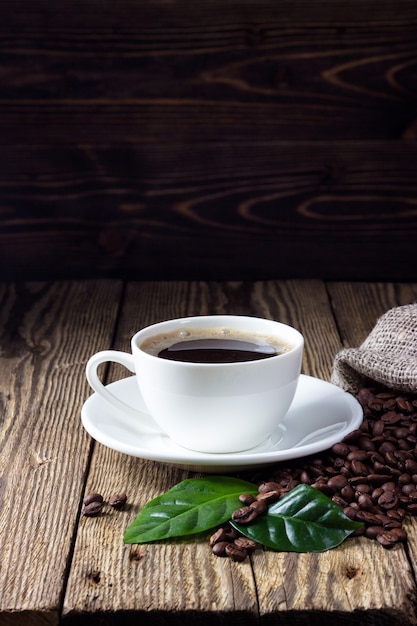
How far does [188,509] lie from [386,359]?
50 centimetres

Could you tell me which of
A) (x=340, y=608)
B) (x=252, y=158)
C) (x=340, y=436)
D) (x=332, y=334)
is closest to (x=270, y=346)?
(x=340, y=436)

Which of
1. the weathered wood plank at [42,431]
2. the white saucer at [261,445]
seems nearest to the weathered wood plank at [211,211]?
the weathered wood plank at [42,431]

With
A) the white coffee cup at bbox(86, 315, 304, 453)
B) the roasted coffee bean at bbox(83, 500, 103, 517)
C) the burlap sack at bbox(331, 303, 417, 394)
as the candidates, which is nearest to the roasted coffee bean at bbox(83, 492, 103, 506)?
the roasted coffee bean at bbox(83, 500, 103, 517)

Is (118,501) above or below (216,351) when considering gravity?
below

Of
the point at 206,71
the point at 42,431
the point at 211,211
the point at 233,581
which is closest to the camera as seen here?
the point at 233,581

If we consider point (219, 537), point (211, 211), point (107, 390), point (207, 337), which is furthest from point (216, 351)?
point (211, 211)

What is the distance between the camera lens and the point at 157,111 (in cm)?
233

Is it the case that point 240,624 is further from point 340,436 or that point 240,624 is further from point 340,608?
point 340,436

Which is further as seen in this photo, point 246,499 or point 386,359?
point 386,359

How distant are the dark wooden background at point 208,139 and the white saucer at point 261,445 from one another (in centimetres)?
111

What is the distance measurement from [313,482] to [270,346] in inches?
8.2

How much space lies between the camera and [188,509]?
1.05 m

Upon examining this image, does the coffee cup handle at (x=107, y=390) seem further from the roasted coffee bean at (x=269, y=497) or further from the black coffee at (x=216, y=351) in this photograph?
the roasted coffee bean at (x=269, y=497)

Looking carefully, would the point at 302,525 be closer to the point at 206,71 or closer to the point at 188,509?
the point at 188,509
